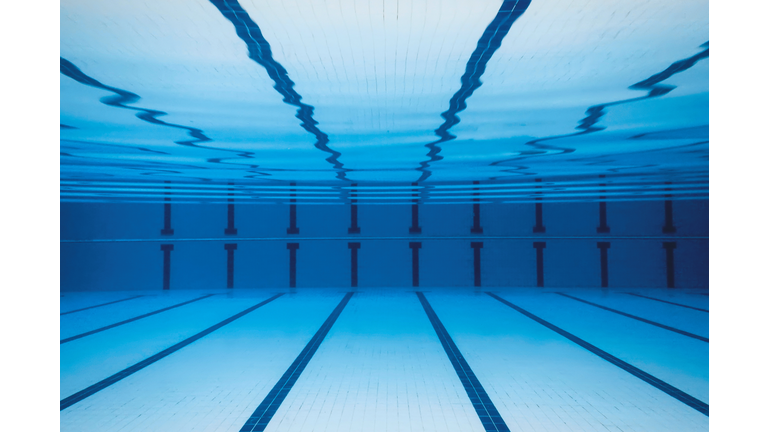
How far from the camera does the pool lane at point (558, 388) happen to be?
8.75ft

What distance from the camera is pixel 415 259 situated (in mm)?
10102

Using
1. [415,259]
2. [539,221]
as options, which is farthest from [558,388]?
[539,221]

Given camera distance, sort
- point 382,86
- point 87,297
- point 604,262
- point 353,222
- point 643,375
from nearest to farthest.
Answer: point 382,86 → point 643,375 → point 87,297 → point 604,262 → point 353,222

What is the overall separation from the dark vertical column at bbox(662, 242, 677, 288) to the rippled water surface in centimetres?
413

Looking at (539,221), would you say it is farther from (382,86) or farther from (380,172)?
(382,86)

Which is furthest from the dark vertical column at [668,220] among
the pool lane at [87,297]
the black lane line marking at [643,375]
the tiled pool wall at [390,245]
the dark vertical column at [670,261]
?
the pool lane at [87,297]

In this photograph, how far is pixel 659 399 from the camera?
3.03 m

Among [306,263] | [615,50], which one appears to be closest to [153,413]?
[615,50]

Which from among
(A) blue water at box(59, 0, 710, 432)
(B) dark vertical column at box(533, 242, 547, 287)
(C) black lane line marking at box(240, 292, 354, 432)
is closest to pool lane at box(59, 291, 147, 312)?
(A) blue water at box(59, 0, 710, 432)

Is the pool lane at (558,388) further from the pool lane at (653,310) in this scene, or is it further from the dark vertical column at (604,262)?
the dark vertical column at (604,262)

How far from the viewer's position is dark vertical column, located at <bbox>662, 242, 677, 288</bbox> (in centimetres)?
973

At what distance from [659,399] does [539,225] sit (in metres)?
7.32

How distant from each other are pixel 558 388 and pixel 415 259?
6.89 metres
